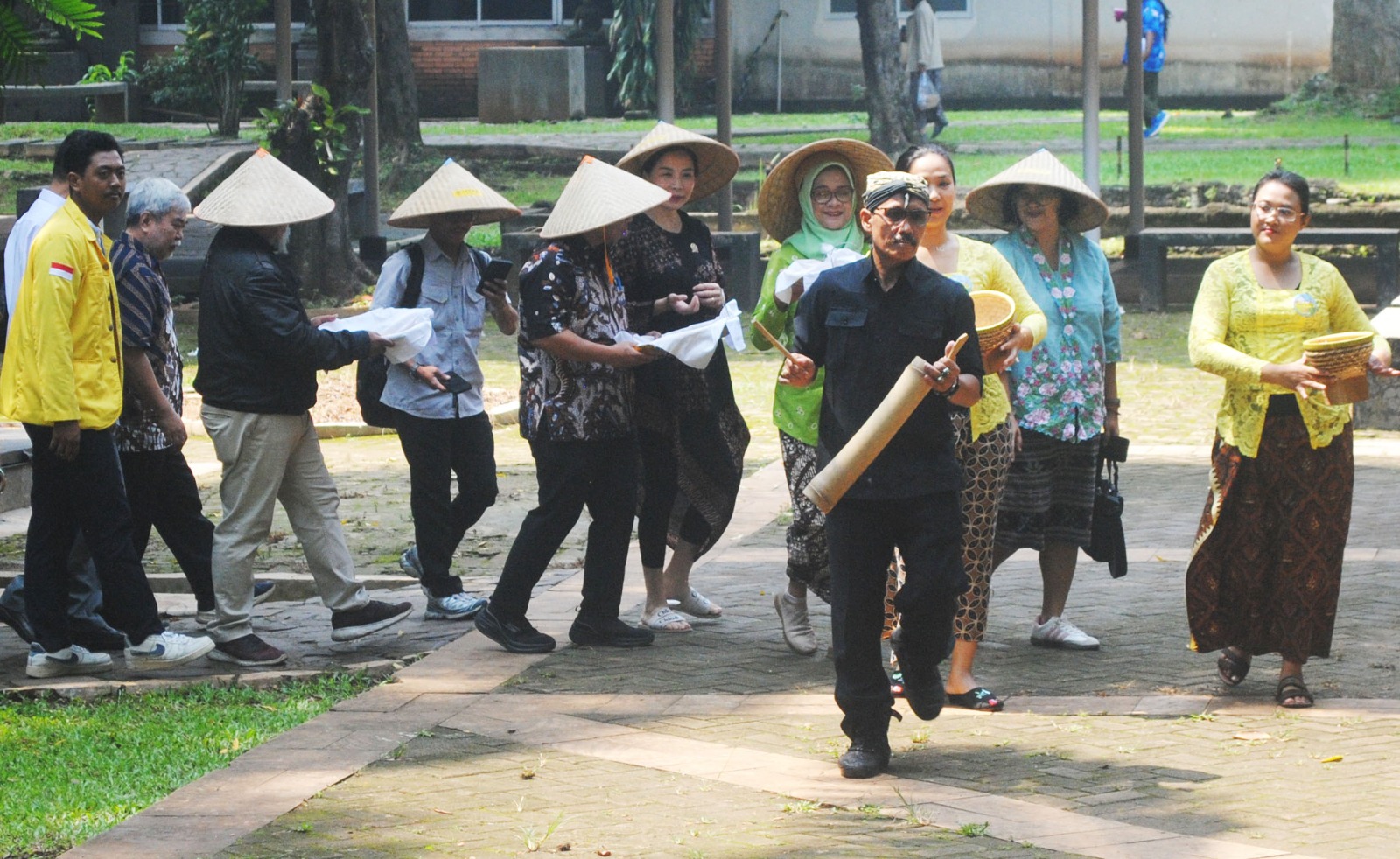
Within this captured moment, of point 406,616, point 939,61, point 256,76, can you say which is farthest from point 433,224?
point 256,76

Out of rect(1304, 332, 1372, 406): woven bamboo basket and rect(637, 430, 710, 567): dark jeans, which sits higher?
rect(1304, 332, 1372, 406): woven bamboo basket

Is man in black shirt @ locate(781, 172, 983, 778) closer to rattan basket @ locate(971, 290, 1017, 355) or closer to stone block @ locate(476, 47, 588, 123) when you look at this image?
rattan basket @ locate(971, 290, 1017, 355)

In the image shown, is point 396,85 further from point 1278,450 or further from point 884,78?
point 1278,450

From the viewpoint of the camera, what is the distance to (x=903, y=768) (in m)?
5.31

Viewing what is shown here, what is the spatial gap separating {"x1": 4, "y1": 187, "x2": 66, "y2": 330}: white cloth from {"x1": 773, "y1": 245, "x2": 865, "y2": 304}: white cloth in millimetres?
2507

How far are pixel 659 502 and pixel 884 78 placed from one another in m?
17.3

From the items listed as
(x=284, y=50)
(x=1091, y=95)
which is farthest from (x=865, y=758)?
(x=284, y=50)

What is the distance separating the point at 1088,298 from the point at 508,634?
2.57 meters

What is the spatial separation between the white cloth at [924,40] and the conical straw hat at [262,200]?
802 inches

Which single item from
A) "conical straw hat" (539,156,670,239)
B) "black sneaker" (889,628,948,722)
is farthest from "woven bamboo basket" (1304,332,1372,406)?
"conical straw hat" (539,156,670,239)

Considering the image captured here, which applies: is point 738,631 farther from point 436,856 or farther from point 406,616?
point 436,856

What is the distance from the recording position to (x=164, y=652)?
6496mm

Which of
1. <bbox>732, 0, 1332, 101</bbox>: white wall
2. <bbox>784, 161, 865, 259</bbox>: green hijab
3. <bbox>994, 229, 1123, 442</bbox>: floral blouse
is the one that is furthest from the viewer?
<bbox>732, 0, 1332, 101</bbox>: white wall

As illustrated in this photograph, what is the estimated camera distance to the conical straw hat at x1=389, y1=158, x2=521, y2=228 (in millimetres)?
7109
